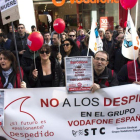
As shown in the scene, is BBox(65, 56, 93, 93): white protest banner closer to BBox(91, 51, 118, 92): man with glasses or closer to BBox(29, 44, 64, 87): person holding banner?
BBox(91, 51, 118, 92): man with glasses

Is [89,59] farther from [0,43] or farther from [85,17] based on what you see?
[85,17]

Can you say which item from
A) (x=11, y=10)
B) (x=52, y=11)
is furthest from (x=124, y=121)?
(x=52, y=11)

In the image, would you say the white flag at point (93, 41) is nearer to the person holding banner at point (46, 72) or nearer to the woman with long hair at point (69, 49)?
the woman with long hair at point (69, 49)

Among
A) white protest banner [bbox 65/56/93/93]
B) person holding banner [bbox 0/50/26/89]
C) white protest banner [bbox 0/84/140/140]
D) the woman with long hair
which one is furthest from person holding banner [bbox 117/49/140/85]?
person holding banner [bbox 0/50/26/89]

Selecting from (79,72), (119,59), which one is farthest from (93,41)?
(79,72)

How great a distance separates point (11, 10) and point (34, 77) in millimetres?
962

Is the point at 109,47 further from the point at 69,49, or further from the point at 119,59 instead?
the point at 69,49

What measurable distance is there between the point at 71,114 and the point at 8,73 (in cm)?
106

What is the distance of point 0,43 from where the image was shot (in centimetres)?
477

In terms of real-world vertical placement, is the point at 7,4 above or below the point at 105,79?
above

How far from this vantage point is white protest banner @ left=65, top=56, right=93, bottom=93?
1847 millimetres

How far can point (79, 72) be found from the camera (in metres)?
1.87

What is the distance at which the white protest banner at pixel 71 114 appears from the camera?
2012mm

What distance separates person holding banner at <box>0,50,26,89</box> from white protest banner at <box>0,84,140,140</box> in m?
0.29
